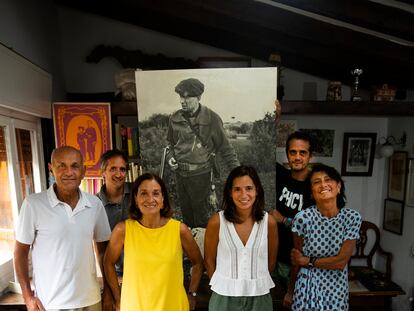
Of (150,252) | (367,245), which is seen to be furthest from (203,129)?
(367,245)

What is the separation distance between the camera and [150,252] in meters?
1.25

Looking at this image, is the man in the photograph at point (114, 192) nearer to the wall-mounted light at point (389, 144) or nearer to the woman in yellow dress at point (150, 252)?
the woman in yellow dress at point (150, 252)

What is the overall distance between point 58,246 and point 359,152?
3.05 m

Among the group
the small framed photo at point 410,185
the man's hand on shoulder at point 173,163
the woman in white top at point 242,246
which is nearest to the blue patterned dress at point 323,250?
the woman in white top at point 242,246

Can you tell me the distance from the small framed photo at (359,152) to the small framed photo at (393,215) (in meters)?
0.38

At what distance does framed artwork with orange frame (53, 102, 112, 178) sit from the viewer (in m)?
2.14

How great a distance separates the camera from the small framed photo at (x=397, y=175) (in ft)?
9.13

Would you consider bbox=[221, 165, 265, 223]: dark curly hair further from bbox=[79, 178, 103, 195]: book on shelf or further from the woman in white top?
bbox=[79, 178, 103, 195]: book on shelf

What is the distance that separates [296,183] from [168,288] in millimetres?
921

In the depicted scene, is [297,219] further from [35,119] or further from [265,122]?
[35,119]

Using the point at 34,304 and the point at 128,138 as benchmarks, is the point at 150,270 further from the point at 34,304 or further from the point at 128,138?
the point at 128,138

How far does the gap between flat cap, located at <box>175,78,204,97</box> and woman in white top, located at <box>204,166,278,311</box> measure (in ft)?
2.41

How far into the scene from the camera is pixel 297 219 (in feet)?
4.50

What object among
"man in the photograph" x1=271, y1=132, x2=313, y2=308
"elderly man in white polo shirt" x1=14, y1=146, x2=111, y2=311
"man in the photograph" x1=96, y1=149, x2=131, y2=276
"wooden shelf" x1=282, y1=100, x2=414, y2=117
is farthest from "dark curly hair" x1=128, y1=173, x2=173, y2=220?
"wooden shelf" x1=282, y1=100, x2=414, y2=117
